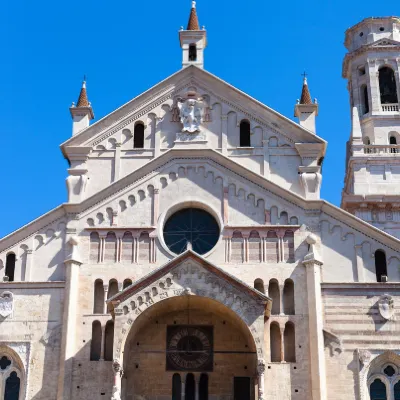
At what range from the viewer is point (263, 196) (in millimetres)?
29859

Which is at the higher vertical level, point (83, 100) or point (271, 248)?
point (83, 100)

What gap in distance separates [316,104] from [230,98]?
123 inches

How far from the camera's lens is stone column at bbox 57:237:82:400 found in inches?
1073

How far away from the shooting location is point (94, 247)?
2945 centimetres

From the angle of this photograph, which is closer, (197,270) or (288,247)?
(197,270)

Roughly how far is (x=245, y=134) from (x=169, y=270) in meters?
6.68

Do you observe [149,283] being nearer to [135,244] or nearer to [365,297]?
[135,244]

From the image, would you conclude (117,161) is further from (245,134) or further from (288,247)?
(288,247)

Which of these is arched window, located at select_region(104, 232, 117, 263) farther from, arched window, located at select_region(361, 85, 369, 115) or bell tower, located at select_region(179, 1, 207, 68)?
arched window, located at select_region(361, 85, 369, 115)

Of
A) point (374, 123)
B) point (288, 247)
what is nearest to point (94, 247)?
point (288, 247)

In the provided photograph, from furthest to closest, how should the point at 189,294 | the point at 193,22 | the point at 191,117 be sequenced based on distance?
1. the point at 193,22
2. the point at 191,117
3. the point at 189,294

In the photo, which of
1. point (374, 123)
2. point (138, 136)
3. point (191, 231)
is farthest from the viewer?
point (374, 123)

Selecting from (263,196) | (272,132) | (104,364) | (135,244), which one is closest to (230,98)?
(272,132)

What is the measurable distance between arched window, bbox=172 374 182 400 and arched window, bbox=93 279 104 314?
320cm
